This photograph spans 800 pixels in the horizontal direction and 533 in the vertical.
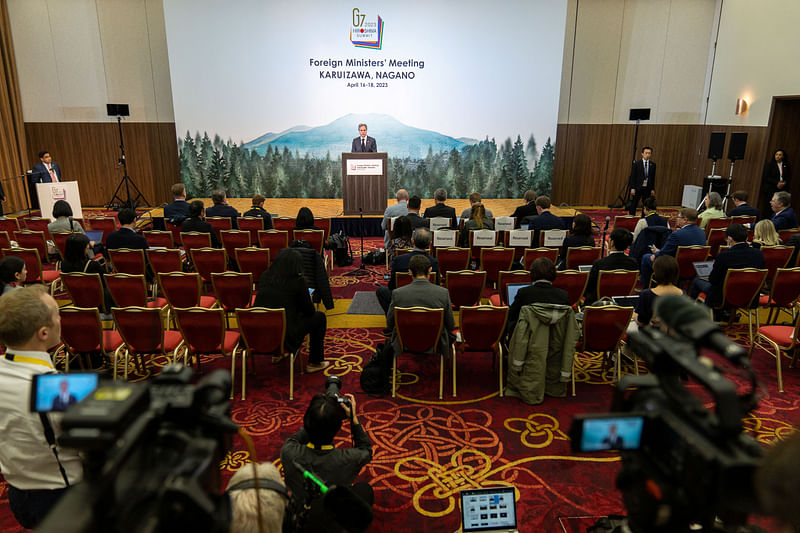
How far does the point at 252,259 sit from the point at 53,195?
6.73m

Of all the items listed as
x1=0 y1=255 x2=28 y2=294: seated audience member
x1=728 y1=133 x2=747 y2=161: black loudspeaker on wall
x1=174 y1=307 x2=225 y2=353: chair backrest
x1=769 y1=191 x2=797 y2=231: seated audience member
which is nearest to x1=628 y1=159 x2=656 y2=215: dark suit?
x1=728 y1=133 x2=747 y2=161: black loudspeaker on wall

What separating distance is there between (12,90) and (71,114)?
4.68 feet

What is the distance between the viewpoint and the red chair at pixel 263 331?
15.3 ft

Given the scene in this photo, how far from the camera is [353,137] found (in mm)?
13727

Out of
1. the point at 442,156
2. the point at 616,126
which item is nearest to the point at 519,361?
the point at 442,156

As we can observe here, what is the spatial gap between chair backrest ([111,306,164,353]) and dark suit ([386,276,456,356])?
85.0 inches

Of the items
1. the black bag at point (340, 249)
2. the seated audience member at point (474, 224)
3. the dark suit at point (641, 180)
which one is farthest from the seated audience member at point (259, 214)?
the dark suit at point (641, 180)

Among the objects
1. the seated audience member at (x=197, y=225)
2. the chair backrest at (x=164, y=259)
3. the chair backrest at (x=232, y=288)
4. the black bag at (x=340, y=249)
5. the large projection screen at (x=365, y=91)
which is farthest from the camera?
the large projection screen at (x=365, y=91)

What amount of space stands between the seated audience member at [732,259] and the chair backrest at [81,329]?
6405mm

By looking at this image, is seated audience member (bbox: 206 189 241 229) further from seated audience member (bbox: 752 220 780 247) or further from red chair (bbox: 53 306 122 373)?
seated audience member (bbox: 752 220 780 247)

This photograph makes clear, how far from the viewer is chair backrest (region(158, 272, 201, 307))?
5.75 m

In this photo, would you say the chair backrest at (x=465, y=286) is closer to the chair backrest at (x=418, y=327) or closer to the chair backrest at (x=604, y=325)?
the chair backrest at (x=418, y=327)

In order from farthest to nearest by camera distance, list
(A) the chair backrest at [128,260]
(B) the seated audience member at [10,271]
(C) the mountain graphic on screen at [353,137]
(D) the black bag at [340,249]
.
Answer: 1. (C) the mountain graphic on screen at [353,137]
2. (D) the black bag at [340,249]
3. (A) the chair backrest at [128,260]
4. (B) the seated audience member at [10,271]

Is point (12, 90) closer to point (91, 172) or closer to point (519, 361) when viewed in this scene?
point (91, 172)
